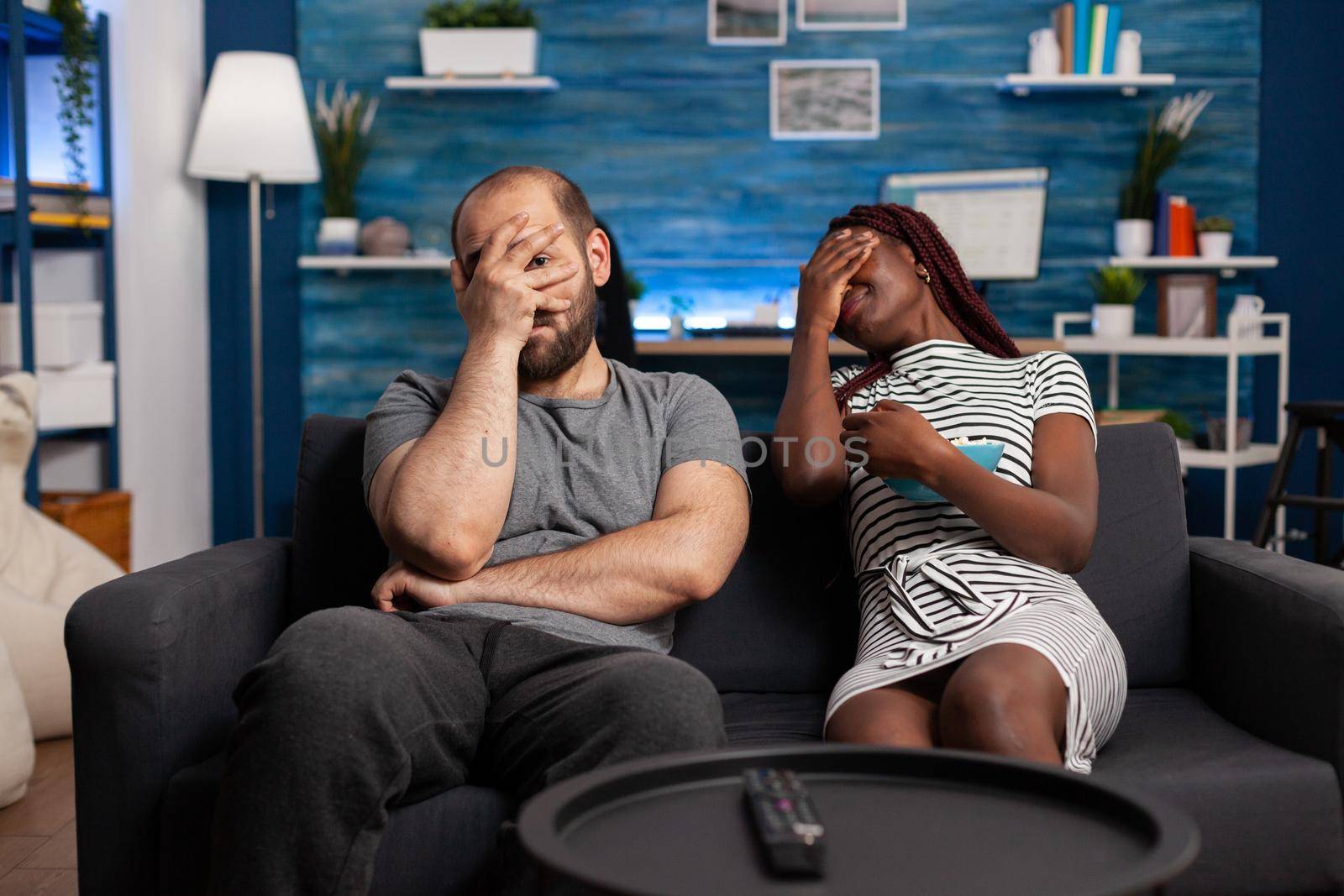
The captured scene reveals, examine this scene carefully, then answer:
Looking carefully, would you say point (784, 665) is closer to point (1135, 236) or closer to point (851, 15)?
point (1135, 236)

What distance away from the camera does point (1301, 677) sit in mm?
1569

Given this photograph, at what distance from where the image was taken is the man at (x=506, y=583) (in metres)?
1.25

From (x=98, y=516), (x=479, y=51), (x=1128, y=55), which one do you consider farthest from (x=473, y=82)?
(x=1128, y=55)

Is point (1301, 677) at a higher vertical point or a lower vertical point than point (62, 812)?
higher

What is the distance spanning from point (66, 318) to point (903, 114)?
2891 mm

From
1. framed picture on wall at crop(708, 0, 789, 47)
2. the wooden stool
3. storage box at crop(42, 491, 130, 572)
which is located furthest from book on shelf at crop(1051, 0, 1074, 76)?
storage box at crop(42, 491, 130, 572)

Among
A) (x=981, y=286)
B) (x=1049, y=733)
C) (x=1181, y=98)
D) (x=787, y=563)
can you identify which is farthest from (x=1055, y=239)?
(x=1049, y=733)

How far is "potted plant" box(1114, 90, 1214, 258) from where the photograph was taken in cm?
436

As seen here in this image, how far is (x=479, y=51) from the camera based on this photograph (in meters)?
4.43

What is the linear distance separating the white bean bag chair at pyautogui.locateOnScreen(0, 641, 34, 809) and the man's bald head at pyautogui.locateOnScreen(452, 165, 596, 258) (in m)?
1.30

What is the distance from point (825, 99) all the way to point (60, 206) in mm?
2585

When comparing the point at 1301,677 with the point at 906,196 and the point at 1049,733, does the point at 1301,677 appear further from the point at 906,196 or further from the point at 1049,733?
the point at 906,196

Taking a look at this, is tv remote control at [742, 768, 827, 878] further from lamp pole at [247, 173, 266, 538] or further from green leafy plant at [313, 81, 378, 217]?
green leafy plant at [313, 81, 378, 217]

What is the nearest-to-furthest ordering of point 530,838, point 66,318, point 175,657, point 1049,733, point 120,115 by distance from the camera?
point 530,838
point 1049,733
point 175,657
point 66,318
point 120,115
